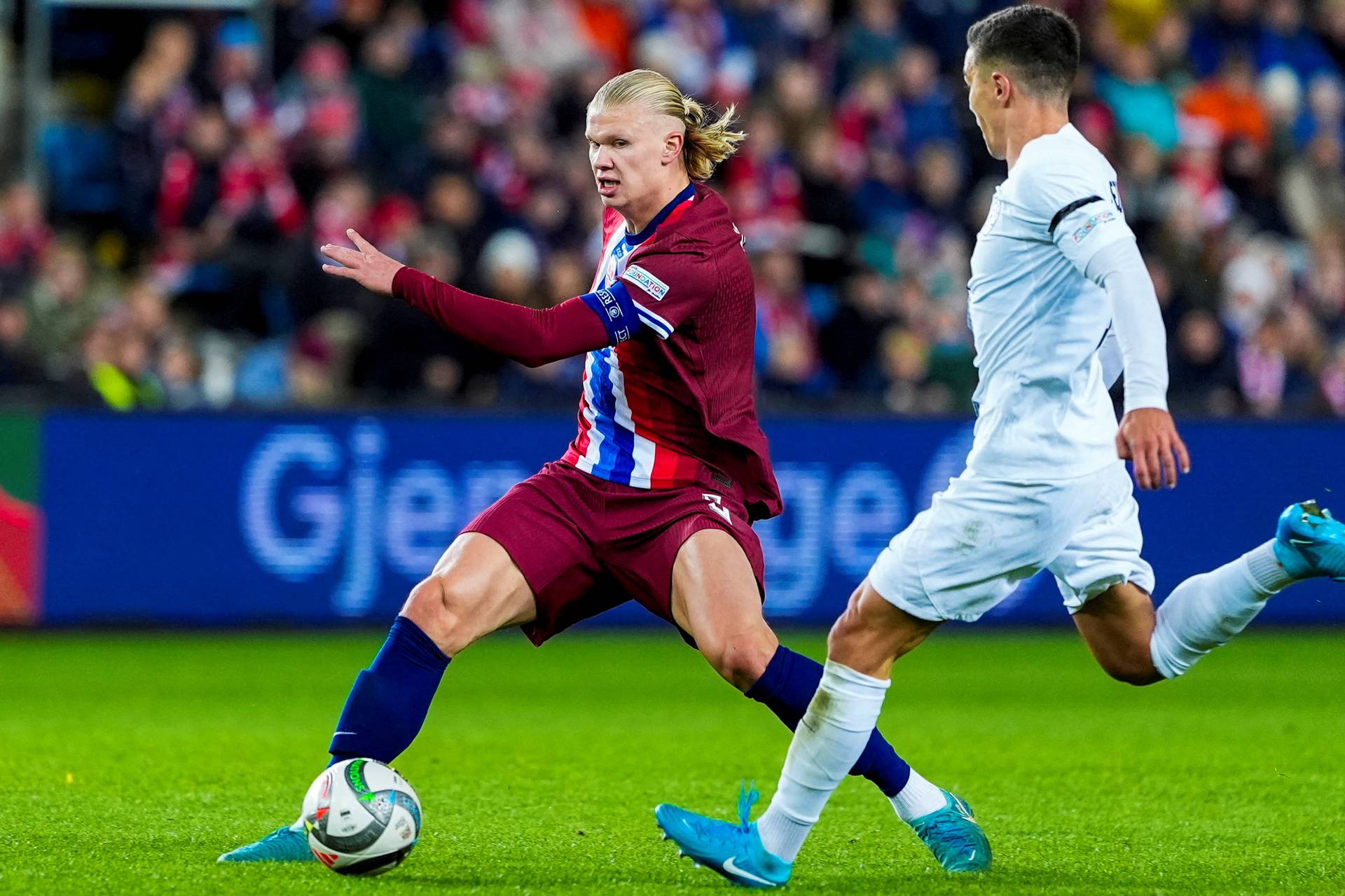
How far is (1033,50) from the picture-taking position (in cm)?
493

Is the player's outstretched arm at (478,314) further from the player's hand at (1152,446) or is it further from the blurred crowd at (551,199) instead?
the blurred crowd at (551,199)

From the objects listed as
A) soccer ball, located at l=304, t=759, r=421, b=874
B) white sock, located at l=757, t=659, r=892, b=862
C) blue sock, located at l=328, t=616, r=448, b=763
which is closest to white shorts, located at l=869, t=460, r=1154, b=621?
white sock, located at l=757, t=659, r=892, b=862

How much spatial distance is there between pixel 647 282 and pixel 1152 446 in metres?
1.48

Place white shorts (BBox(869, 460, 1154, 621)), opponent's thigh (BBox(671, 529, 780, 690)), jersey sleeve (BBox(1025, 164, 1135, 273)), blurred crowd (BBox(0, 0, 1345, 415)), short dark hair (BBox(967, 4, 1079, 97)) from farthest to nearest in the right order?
blurred crowd (BBox(0, 0, 1345, 415))
opponent's thigh (BBox(671, 529, 780, 690))
short dark hair (BBox(967, 4, 1079, 97))
white shorts (BBox(869, 460, 1154, 621))
jersey sleeve (BBox(1025, 164, 1135, 273))

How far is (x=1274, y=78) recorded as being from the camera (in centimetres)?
1709

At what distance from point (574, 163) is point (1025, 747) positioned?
731 cm

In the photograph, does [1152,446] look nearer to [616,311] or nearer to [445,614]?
[616,311]

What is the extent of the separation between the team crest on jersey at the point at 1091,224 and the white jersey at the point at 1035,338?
152 mm

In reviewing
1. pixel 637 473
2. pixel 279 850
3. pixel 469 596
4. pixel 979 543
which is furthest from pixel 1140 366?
pixel 279 850

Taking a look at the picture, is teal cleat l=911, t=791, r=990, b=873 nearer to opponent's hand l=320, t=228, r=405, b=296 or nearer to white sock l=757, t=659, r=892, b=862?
white sock l=757, t=659, r=892, b=862

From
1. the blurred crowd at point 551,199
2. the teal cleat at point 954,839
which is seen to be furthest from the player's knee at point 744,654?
the blurred crowd at point 551,199

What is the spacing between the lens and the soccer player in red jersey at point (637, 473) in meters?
5.17

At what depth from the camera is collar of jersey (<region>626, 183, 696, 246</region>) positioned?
5.50m

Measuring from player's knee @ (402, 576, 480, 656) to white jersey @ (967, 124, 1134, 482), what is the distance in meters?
1.38
